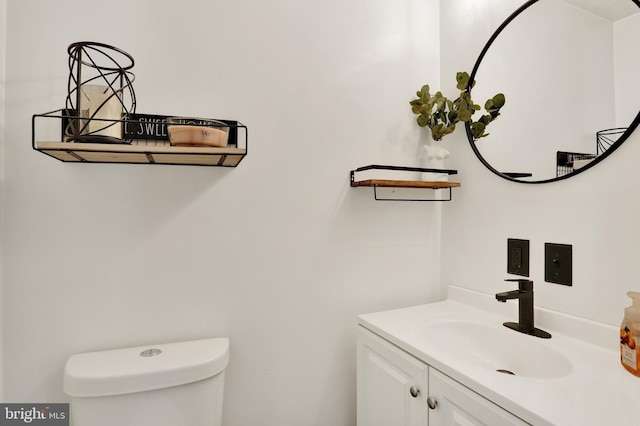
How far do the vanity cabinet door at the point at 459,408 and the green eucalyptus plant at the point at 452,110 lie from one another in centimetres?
96

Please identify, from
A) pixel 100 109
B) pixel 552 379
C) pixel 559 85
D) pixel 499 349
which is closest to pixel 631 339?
pixel 552 379

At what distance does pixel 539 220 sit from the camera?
1.15 m

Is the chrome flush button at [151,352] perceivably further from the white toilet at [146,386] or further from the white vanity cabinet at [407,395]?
the white vanity cabinet at [407,395]

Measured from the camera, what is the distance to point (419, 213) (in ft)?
5.02

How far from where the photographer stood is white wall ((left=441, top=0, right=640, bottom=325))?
946 mm

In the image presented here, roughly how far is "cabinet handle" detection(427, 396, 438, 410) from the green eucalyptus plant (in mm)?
1014

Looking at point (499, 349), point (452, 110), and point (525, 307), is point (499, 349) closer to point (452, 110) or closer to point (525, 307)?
point (525, 307)

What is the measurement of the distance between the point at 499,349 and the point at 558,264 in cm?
35

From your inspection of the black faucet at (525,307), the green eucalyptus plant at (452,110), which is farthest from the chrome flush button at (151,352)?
the green eucalyptus plant at (452,110)

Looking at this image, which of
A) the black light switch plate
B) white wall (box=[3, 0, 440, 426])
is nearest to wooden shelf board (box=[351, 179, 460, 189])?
white wall (box=[3, 0, 440, 426])

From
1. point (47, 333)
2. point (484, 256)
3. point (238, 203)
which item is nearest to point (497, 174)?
point (484, 256)

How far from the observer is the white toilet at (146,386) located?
88 cm

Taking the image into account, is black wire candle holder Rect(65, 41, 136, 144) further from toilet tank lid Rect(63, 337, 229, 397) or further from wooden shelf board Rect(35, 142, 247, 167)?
toilet tank lid Rect(63, 337, 229, 397)

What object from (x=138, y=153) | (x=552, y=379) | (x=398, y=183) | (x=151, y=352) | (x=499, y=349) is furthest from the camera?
(x=398, y=183)
